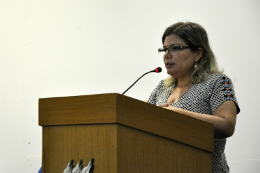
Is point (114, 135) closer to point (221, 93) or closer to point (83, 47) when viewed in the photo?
point (221, 93)

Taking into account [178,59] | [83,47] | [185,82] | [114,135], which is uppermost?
[83,47]

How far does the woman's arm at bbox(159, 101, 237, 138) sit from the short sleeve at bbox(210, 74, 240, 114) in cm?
2

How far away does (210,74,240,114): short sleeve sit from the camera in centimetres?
149

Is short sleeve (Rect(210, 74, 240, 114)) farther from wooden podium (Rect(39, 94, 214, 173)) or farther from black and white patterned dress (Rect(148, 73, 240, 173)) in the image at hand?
wooden podium (Rect(39, 94, 214, 173))

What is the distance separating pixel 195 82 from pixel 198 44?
210mm

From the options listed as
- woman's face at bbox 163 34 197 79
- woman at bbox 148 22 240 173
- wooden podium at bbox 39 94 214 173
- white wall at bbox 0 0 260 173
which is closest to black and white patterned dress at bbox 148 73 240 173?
woman at bbox 148 22 240 173

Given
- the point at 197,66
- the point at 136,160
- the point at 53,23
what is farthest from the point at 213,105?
the point at 53,23

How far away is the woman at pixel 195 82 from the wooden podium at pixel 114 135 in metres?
0.42

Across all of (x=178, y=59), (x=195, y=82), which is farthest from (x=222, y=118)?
(x=178, y=59)

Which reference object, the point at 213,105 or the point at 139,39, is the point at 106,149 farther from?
the point at 139,39

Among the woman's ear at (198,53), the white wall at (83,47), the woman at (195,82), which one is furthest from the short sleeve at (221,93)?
the white wall at (83,47)

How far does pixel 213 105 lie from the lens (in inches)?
59.7

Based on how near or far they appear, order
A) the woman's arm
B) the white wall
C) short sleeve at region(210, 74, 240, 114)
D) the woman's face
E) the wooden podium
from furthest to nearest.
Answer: the white wall < the woman's face < short sleeve at region(210, 74, 240, 114) < the woman's arm < the wooden podium

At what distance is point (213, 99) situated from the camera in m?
1.54
